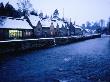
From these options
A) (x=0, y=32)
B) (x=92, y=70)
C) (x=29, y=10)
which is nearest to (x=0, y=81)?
(x=92, y=70)

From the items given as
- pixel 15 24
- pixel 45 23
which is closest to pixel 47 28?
pixel 45 23

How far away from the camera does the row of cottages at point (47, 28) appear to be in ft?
257

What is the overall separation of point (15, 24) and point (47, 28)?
21.3 metres

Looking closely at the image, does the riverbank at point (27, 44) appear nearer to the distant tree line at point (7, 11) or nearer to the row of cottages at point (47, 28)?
the row of cottages at point (47, 28)

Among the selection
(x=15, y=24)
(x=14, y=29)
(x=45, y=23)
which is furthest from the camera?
(x=45, y=23)

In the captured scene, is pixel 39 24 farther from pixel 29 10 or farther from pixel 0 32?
pixel 29 10

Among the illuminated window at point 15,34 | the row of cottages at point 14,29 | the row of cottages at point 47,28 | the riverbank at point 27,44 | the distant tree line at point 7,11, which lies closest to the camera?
the riverbank at point 27,44

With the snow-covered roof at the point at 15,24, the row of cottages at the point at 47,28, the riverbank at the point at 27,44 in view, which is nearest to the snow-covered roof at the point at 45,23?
the row of cottages at the point at 47,28

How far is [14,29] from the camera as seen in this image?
2579 inches

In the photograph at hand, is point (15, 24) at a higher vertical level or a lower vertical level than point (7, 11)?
lower

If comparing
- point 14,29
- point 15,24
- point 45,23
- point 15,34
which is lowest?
point 15,34

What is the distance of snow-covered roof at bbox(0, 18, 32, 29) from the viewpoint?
6346cm

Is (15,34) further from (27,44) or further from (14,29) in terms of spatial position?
(27,44)

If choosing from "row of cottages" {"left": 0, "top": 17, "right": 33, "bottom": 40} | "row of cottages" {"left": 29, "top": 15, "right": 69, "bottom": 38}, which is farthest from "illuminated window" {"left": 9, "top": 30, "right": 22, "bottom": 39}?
"row of cottages" {"left": 29, "top": 15, "right": 69, "bottom": 38}
